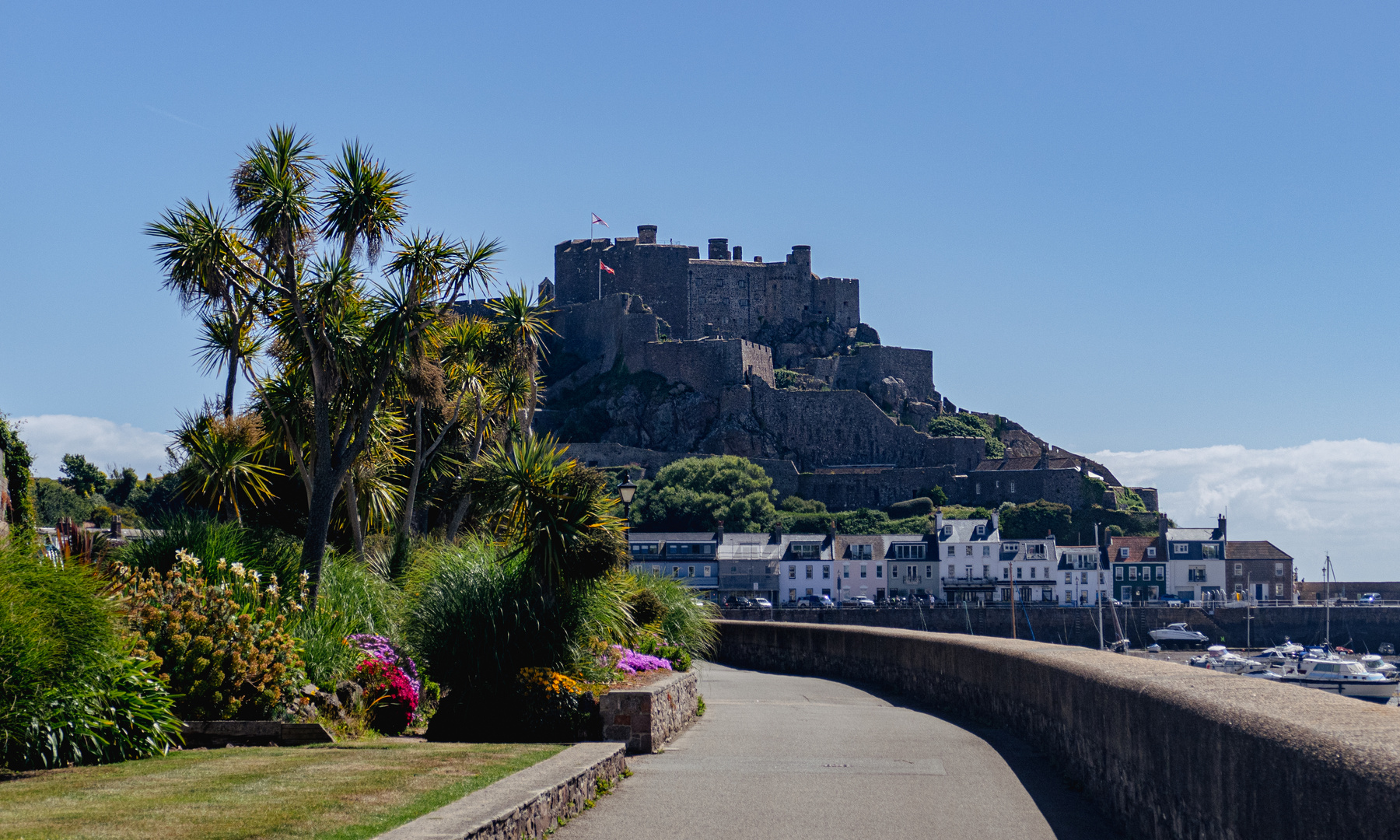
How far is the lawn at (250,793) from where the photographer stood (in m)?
6.30

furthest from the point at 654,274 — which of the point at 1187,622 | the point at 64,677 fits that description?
the point at 64,677

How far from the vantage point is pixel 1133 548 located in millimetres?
94125

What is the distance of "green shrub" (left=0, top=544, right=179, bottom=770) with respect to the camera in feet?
26.0

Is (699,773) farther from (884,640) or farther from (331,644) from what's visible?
(884,640)

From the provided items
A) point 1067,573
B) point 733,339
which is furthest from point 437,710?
point 733,339

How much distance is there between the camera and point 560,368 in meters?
116

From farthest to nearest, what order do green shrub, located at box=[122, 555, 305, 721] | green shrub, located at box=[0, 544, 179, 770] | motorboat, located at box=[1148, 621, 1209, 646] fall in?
motorboat, located at box=[1148, 621, 1209, 646], green shrub, located at box=[122, 555, 305, 721], green shrub, located at box=[0, 544, 179, 770]

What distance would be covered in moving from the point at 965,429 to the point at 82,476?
72.2 meters

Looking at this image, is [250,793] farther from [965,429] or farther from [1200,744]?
A: [965,429]

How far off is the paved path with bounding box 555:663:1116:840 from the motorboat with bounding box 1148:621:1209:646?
67052 mm

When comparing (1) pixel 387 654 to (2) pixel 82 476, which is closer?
(1) pixel 387 654

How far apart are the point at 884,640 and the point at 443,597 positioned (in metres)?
10.9

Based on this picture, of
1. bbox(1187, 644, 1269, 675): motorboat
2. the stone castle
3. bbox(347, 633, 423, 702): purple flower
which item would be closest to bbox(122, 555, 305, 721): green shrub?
bbox(347, 633, 423, 702): purple flower

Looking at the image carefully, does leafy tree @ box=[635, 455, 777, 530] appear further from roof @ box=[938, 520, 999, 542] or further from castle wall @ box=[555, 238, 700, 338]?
castle wall @ box=[555, 238, 700, 338]
